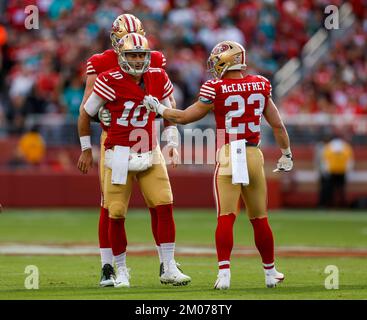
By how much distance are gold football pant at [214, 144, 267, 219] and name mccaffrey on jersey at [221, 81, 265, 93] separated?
0.46 metres

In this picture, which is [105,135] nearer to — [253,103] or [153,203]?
[153,203]

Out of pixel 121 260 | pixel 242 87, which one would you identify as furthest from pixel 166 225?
pixel 242 87

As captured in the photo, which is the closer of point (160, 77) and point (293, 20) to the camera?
point (160, 77)

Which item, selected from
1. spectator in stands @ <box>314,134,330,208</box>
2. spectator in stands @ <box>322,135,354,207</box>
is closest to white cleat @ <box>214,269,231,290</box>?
spectator in stands @ <box>322,135,354,207</box>

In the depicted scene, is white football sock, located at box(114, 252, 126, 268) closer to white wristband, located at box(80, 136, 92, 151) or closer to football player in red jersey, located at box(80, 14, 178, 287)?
football player in red jersey, located at box(80, 14, 178, 287)

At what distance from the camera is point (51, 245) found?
13.3 metres

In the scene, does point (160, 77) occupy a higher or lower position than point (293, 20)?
lower

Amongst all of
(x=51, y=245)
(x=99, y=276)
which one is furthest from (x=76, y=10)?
(x=99, y=276)

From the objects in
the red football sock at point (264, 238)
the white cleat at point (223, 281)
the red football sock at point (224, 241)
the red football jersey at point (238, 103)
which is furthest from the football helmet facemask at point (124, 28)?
the white cleat at point (223, 281)

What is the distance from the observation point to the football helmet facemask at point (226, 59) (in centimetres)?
874

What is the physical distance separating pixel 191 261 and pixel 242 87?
312 cm

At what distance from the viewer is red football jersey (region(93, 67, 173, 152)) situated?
29.2ft

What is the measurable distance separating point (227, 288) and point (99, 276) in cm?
160

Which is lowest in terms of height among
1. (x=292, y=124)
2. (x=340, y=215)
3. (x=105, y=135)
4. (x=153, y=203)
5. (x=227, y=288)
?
(x=227, y=288)
